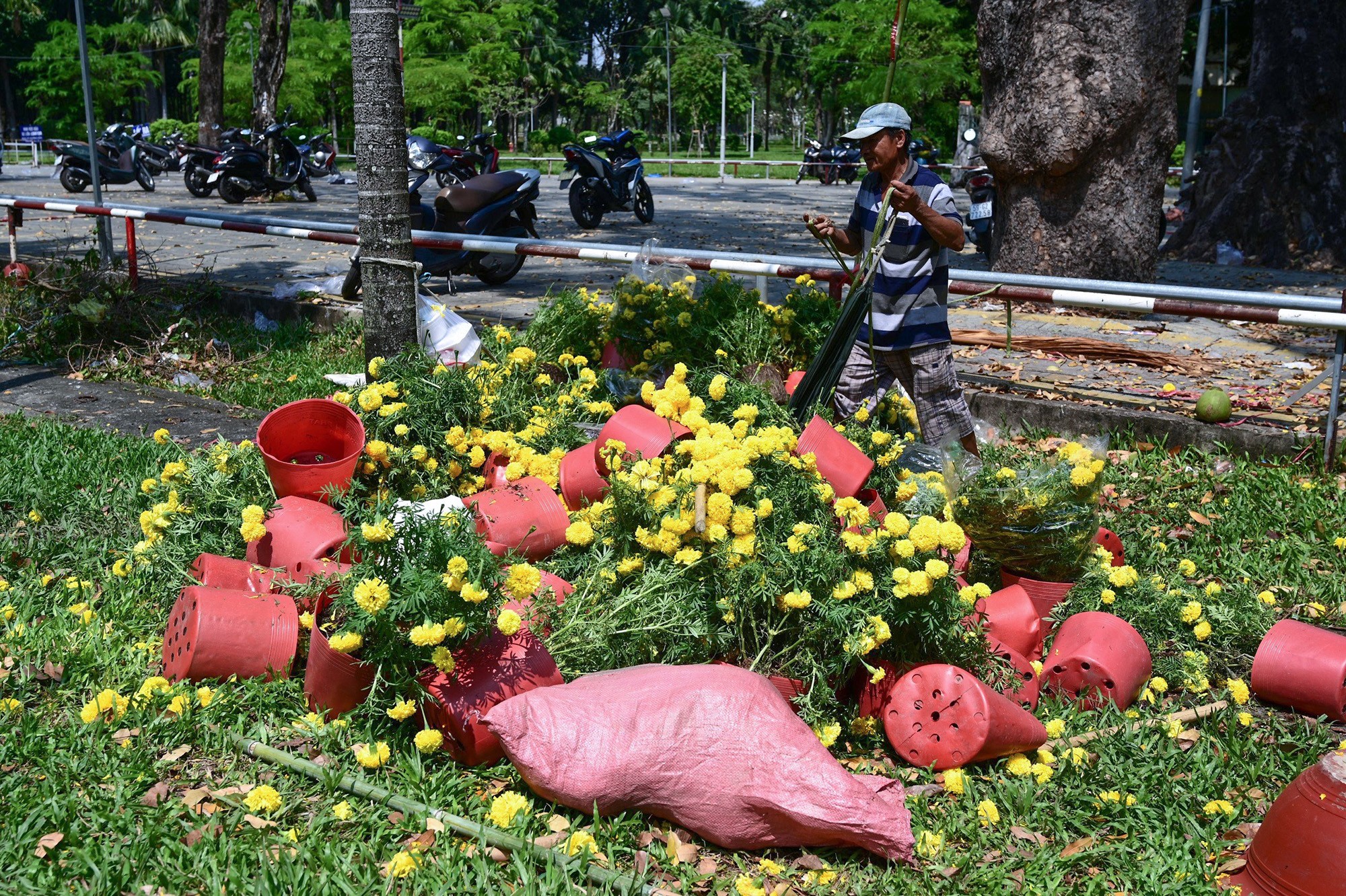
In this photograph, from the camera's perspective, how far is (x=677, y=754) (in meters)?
2.56

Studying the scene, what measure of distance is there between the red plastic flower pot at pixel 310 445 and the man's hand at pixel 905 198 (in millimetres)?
2053

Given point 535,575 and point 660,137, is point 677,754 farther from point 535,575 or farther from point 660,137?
point 660,137

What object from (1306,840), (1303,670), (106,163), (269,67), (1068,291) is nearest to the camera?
(1306,840)

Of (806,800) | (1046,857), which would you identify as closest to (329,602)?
(806,800)

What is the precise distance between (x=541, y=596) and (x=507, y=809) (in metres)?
0.72

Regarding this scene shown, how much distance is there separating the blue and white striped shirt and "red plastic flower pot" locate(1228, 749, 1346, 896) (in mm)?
2320

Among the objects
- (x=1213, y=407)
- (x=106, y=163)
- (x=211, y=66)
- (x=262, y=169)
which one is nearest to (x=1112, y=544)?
(x=1213, y=407)

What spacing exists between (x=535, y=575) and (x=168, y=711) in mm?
1126

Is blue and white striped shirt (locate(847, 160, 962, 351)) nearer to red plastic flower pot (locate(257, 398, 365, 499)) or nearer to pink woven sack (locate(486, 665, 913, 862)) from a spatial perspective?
red plastic flower pot (locate(257, 398, 365, 499))

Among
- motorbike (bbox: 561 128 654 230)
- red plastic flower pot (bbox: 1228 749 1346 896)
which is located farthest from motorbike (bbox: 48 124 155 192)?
red plastic flower pot (bbox: 1228 749 1346 896)

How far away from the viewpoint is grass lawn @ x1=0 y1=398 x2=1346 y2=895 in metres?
2.47

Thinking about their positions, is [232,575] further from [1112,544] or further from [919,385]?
[1112,544]

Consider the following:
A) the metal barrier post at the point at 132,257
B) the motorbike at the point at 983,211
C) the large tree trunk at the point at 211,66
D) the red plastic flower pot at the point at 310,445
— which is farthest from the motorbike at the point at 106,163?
the red plastic flower pot at the point at 310,445

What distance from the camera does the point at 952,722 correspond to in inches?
112
